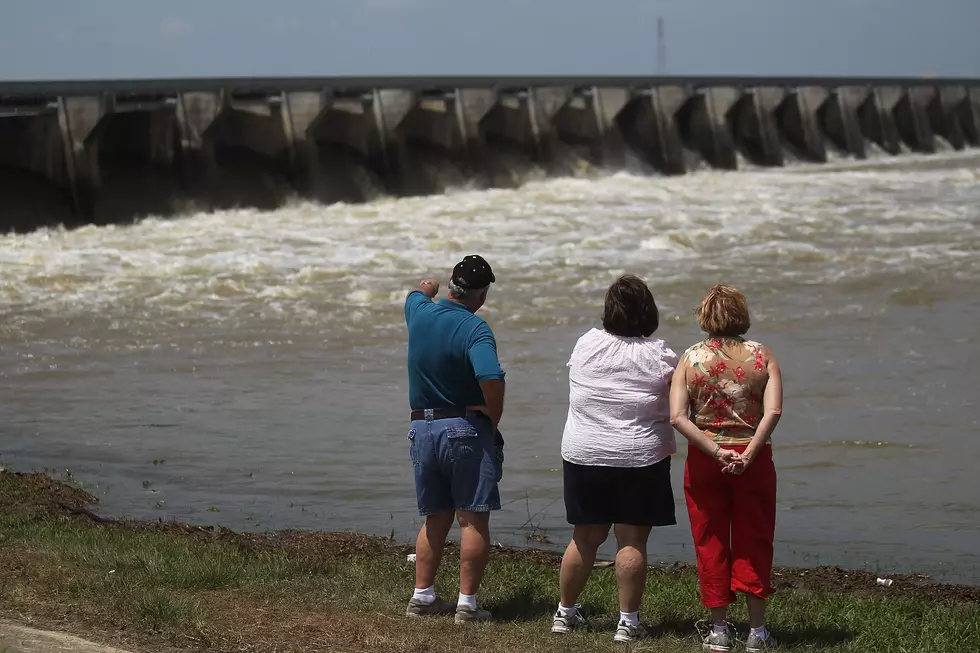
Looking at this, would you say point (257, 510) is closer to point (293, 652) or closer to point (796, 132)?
point (293, 652)

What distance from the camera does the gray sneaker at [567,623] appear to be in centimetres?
511

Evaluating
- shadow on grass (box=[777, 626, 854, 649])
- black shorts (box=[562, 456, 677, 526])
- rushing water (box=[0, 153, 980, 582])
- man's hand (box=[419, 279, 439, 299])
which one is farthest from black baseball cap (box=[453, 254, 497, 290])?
rushing water (box=[0, 153, 980, 582])

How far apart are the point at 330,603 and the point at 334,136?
22.6m

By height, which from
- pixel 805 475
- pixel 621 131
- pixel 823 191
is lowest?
pixel 805 475

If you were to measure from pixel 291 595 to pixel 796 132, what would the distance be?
36699 mm

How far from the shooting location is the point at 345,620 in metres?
5.07

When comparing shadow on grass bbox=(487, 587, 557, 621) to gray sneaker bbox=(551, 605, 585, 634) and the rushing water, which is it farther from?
the rushing water

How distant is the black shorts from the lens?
4.90m

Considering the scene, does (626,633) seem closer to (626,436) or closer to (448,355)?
(626,436)

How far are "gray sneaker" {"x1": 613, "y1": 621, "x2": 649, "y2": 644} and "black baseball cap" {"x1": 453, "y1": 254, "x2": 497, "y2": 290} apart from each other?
4.41ft

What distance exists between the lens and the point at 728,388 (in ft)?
15.6

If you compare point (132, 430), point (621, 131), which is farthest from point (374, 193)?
point (132, 430)

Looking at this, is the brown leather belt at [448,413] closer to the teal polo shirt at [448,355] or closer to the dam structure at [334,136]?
the teal polo shirt at [448,355]

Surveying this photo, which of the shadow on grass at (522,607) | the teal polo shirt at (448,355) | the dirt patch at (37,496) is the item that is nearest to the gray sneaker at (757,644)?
the shadow on grass at (522,607)
